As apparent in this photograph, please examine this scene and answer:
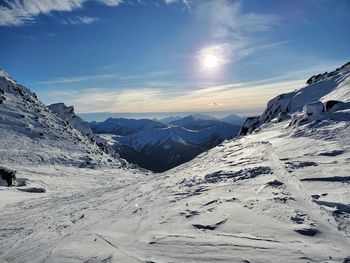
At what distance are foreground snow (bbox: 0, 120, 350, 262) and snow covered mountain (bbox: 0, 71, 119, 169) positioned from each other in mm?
29987

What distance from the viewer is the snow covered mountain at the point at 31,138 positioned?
4672 cm

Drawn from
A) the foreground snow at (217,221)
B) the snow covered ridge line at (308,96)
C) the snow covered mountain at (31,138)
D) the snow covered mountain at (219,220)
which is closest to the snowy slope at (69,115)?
the snow covered mountain at (31,138)

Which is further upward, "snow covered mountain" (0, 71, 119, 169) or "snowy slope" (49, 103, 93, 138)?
"snowy slope" (49, 103, 93, 138)

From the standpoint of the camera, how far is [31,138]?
176 feet

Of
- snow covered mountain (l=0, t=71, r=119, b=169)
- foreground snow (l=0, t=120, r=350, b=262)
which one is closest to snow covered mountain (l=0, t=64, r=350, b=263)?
foreground snow (l=0, t=120, r=350, b=262)

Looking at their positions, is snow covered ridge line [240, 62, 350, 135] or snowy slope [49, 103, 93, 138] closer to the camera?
snow covered ridge line [240, 62, 350, 135]

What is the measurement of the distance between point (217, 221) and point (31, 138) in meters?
49.6

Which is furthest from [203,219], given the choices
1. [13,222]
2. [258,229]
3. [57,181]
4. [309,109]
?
[57,181]

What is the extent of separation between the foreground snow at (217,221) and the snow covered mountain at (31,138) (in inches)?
1181

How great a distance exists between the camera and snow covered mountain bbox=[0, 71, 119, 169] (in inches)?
1839

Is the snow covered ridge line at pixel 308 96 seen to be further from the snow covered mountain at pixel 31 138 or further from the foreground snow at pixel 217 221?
the snow covered mountain at pixel 31 138

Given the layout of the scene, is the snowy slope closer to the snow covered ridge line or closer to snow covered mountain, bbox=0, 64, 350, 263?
the snow covered ridge line

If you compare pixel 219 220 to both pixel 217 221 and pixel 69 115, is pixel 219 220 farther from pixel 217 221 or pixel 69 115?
pixel 69 115

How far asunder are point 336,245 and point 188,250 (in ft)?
10.8
